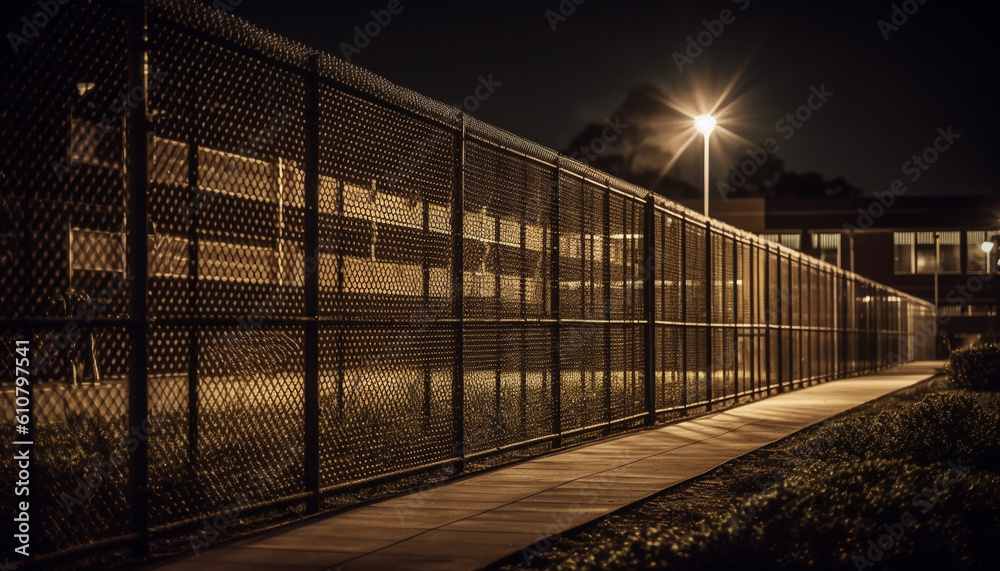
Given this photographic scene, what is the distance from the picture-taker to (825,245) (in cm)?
8400

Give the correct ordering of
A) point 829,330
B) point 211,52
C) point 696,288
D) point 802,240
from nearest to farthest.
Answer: point 211,52 → point 696,288 → point 829,330 → point 802,240

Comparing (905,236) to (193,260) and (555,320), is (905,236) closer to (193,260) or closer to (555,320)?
(555,320)

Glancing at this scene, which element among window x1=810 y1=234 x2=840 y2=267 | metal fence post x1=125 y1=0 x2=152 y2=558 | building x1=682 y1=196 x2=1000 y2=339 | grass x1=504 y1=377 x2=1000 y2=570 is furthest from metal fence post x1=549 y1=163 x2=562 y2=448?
window x1=810 y1=234 x2=840 y2=267

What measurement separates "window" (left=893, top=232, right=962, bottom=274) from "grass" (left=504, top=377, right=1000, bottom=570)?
77.4m

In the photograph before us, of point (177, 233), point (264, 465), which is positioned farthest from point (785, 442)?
point (177, 233)

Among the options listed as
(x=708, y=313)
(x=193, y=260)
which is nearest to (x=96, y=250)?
(x=193, y=260)

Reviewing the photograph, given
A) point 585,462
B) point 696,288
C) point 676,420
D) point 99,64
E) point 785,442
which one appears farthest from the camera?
point 696,288

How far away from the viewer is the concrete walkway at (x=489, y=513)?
657 centimetres

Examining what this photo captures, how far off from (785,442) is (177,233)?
30.8ft

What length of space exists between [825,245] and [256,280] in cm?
8013

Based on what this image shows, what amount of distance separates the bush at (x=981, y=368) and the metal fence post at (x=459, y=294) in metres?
17.4

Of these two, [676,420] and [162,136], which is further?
[676,420]

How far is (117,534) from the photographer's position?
6.49m

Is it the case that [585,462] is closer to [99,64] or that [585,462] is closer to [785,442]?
[785,442]
